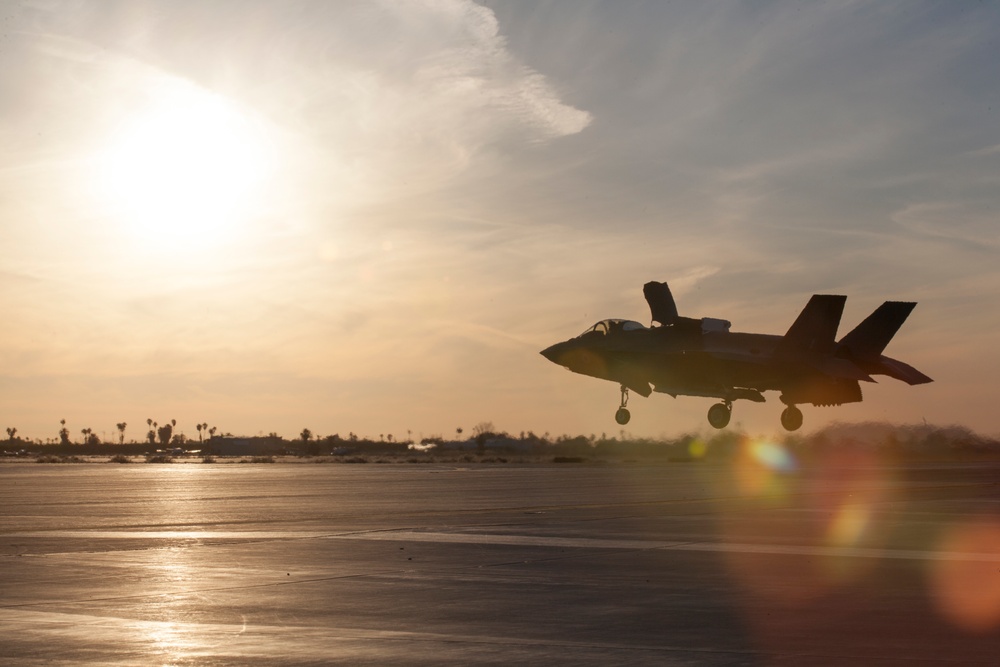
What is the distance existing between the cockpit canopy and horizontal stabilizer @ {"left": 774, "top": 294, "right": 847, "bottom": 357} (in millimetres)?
6214

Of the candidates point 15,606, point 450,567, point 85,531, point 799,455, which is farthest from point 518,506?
point 799,455

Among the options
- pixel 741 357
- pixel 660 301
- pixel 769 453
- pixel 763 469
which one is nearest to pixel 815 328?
pixel 741 357

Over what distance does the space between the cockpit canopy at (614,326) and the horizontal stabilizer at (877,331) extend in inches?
343

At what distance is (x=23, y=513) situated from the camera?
97.0 ft

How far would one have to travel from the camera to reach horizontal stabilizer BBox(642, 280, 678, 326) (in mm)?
50969

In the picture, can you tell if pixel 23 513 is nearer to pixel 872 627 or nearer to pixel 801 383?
pixel 872 627

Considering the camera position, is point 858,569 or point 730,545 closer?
point 858,569

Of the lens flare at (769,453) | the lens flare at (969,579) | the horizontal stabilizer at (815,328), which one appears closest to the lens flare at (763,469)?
the lens flare at (769,453)

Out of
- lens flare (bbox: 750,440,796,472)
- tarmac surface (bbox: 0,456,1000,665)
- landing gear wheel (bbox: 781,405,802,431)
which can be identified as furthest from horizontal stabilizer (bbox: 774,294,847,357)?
lens flare (bbox: 750,440,796,472)

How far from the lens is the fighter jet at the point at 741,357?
4869cm

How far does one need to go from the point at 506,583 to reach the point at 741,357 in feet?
113

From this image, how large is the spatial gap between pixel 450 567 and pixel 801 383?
112ft

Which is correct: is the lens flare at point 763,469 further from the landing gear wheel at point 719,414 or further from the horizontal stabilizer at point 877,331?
the horizontal stabilizer at point 877,331

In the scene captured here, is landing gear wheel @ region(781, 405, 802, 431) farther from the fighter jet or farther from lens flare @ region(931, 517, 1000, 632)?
lens flare @ region(931, 517, 1000, 632)
